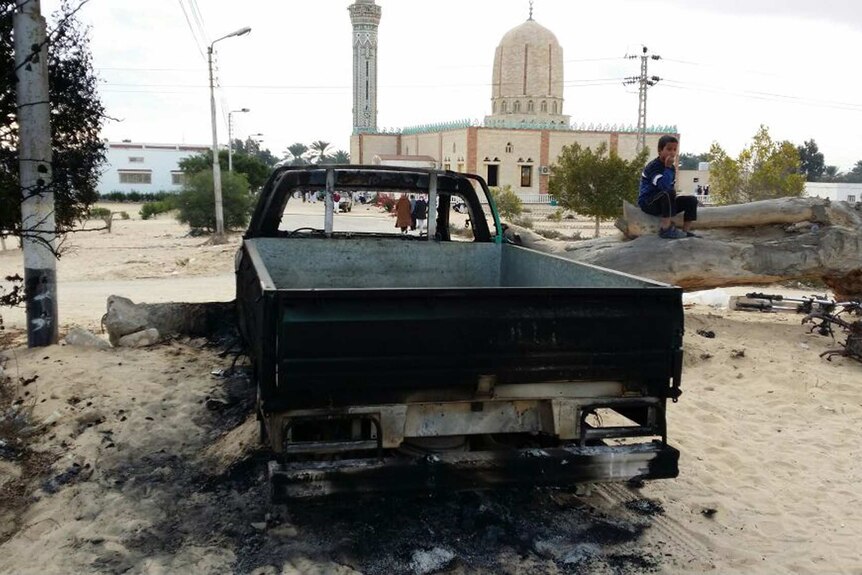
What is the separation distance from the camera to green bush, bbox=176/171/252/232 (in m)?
32.4

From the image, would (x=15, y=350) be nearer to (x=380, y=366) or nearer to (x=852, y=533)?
(x=380, y=366)

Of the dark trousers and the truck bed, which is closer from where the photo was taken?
the truck bed

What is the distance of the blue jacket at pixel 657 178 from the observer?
851 cm

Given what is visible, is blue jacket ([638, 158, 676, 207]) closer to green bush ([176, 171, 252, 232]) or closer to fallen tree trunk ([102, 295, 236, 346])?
fallen tree trunk ([102, 295, 236, 346])

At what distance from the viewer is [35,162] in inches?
272

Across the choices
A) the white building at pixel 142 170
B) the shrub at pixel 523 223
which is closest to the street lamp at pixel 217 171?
the shrub at pixel 523 223

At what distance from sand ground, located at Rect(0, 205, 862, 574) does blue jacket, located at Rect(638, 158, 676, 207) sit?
245 centimetres

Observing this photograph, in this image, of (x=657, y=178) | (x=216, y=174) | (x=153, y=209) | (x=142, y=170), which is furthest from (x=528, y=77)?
(x=657, y=178)

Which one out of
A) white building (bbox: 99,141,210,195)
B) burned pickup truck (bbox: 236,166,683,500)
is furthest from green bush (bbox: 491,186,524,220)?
white building (bbox: 99,141,210,195)

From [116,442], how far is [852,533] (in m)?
4.56

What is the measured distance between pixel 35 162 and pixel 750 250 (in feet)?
26.5

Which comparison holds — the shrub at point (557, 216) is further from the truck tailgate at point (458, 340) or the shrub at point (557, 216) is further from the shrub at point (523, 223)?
the truck tailgate at point (458, 340)

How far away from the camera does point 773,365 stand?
26.5 ft

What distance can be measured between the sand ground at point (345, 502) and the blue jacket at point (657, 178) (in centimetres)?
245
